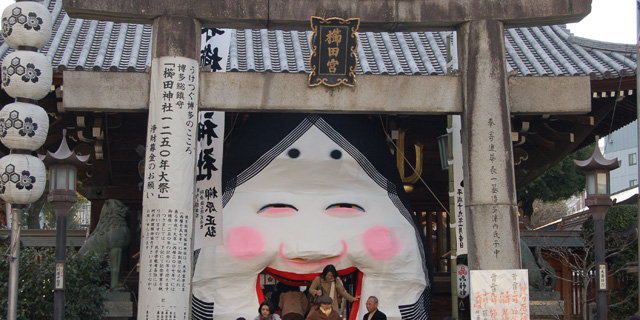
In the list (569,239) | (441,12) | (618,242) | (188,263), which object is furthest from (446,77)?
(569,239)

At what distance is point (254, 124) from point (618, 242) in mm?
6684

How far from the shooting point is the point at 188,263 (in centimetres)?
872

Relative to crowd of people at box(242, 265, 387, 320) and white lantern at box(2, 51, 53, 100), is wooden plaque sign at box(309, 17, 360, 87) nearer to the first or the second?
crowd of people at box(242, 265, 387, 320)

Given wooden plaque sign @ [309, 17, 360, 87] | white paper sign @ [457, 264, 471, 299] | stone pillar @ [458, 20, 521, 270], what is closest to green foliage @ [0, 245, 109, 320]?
wooden plaque sign @ [309, 17, 360, 87]

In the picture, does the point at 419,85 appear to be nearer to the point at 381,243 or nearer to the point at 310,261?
the point at 381,243

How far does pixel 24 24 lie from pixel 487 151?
5406mm

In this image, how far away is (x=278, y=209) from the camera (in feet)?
32.7

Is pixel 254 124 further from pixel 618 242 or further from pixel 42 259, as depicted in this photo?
pixel 618 242

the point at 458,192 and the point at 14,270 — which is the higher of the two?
the point at 458,192

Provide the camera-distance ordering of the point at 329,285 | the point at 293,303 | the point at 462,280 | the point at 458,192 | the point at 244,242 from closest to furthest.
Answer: the point at 329,285 → the point at 244,242 → the point at 293,303 → the point at 458,192 → the point at 462,280

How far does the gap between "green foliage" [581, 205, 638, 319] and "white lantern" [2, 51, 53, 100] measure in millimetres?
9112

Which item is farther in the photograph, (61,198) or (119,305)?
(119,305)

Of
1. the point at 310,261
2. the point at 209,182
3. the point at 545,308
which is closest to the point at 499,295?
the point at 310,261

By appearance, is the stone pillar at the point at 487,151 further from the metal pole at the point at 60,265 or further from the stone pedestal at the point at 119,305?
the stone pedestal at the point at 119,305
